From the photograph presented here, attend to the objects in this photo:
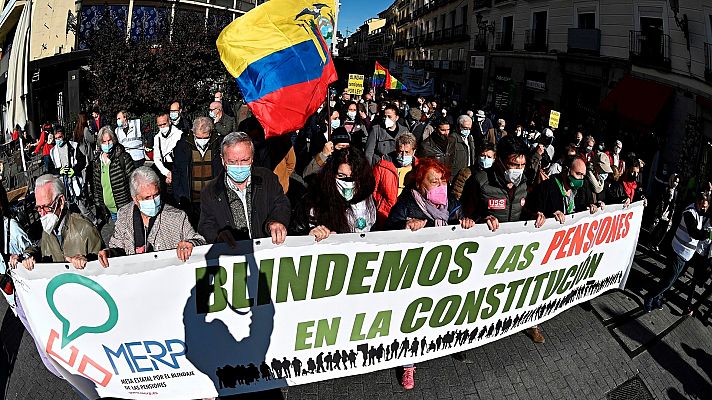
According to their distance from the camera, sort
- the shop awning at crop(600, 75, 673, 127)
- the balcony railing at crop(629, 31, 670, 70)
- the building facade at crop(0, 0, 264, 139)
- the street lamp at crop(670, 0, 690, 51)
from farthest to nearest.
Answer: the building facade at crop(0, 0, 264, 139)
the balcony railing at crop(629, 31, 670, 70)
the shop awning at crop(600, 75, 673, 127)
the street lamp at crop(670, 0, 690, 51)

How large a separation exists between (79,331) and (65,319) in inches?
4.4

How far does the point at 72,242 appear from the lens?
310cm

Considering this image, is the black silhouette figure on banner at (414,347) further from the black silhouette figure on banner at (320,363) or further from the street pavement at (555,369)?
the black silhouette figure on banner at (320,363)

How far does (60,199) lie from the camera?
3.13 metres

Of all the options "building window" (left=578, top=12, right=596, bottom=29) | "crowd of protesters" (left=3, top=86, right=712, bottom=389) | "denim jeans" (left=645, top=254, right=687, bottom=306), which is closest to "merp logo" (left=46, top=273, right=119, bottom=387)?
"crowd of protesters" (left=3, top=86, right=712, bottom=389)

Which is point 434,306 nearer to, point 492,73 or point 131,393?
point 131,393

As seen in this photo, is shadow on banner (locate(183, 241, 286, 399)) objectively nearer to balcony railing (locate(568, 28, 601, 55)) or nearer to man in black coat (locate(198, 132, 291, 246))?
man in black coat (locate(198, 132, 291, 246))

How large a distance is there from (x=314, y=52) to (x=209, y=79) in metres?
14.2

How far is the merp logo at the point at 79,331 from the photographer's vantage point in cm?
280

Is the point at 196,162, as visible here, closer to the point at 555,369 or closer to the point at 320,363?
the point at 320,363

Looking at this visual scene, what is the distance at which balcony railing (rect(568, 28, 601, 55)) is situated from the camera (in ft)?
54.1

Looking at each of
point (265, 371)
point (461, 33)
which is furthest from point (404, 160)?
point (461, 33)

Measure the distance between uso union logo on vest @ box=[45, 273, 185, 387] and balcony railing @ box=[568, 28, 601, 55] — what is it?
17847mm

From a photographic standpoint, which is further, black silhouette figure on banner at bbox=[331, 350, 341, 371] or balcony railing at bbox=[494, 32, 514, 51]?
balcony railing at bbox=[494, 32, 514, 51]
